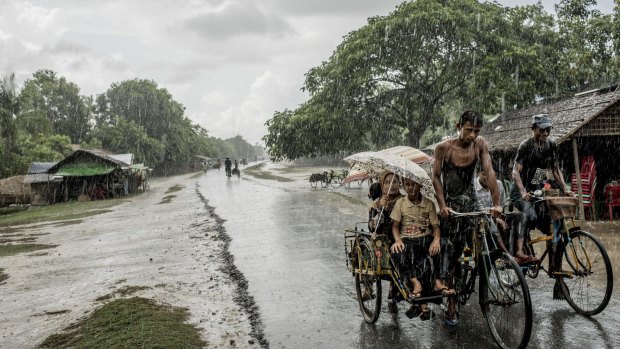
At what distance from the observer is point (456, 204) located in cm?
472

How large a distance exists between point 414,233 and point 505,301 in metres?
1.06

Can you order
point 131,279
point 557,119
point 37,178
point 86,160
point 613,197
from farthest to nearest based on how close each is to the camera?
point 37,178 → point 86,160 → point 557,119 → point 613,197 → point 131,279

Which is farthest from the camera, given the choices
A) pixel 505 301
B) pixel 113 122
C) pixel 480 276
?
pixel 113 122

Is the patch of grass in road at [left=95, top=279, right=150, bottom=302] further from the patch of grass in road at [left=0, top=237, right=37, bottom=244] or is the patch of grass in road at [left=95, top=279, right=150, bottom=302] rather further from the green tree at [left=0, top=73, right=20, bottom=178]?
the green tree at [left=0, top=73, right=20, bottom=178]

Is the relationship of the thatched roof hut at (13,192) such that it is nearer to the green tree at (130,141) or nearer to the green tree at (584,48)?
the green tree at (130,141)

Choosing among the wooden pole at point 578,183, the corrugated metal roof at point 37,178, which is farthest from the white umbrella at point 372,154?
the corrugated metal roof at point 37,178

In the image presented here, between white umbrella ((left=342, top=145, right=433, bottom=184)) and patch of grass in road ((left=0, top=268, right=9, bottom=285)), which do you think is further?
patch of grass in road ((left=0, top=268, right=9, bottom=285))

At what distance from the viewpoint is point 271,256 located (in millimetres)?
9461

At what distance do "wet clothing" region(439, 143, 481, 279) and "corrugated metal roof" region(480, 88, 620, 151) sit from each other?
8.15m

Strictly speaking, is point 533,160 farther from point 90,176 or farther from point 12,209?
point 90,176

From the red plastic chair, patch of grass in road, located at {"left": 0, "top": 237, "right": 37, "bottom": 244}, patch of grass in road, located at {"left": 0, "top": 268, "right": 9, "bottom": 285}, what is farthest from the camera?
patch of grass in road, located at {"left": 0, "top": 237, "right": 37, "bottom": 244}

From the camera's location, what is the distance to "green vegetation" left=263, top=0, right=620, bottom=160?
23.3 m

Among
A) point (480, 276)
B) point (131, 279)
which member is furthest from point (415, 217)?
point (131, 279)

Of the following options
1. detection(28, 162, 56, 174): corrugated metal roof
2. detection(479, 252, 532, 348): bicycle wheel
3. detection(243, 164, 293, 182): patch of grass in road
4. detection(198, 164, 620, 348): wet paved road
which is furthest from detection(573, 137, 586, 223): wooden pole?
detection(28, 162, 56, 174): corrugated metal roof
